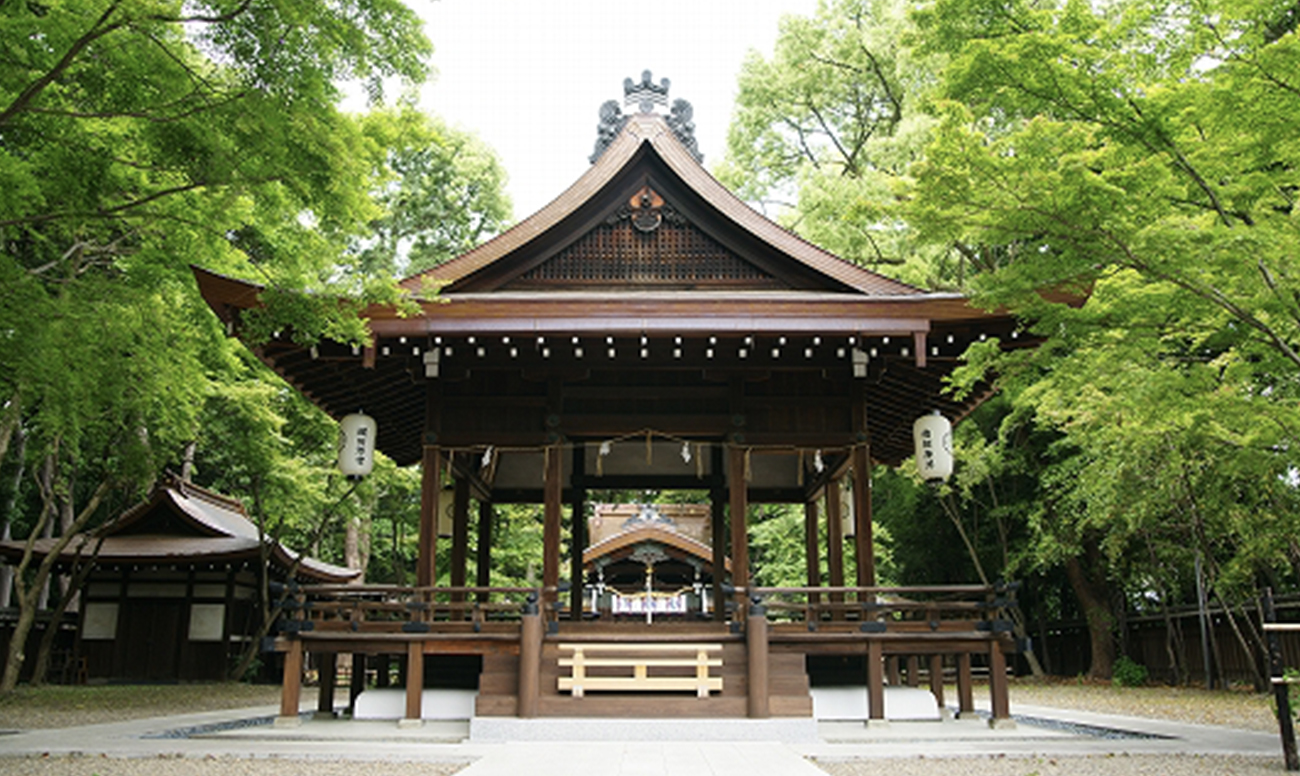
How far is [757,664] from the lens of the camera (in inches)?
355

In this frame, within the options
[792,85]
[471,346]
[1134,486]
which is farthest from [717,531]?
[792,85]

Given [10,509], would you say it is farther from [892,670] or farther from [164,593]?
[892,670]

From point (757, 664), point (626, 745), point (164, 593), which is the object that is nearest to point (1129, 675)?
point (757, 664)

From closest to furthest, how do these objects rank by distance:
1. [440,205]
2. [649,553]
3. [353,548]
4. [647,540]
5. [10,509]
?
[647,540]
[649,553]
[10,509]
[353,548]
[440,205]

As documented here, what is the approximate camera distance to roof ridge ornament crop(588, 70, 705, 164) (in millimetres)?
12625

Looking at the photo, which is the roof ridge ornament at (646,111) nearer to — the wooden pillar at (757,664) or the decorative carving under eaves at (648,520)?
the wooden pillar at (757,664)

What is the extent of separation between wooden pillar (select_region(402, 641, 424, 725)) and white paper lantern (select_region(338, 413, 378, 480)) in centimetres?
235

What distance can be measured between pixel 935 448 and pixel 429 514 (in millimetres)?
6039

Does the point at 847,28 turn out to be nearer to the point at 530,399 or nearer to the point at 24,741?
the point at 530,399

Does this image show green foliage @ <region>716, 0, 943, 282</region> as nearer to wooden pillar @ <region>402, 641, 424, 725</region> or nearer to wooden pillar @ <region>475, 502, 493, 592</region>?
wooden pillar @ <region>475, 502, 493, 592</region>

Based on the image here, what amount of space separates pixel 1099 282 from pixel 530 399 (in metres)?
6.23

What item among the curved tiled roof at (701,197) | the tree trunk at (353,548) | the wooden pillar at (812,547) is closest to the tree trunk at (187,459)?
the tree trunk at (353,548)

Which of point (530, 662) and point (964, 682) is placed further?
point (964, 682)

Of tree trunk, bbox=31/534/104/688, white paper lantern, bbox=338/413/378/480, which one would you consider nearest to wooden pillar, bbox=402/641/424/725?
white paper lantern, bbox=338/413/378/480
